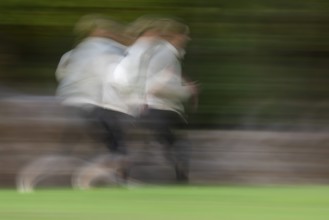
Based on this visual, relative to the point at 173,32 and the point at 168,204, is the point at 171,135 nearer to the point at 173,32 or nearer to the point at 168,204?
the point at 173,32

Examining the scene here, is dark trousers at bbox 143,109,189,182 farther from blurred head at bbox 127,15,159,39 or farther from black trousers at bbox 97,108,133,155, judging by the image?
blurred head at bbox 127,15,159,39

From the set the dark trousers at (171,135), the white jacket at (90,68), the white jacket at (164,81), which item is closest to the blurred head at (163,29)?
the white jacket at (164,81)

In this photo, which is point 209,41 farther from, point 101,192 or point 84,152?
point 101,192

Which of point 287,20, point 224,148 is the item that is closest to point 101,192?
point 224,148

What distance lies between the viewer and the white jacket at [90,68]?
11.1 metres

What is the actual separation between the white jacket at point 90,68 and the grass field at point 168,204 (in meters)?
0.97

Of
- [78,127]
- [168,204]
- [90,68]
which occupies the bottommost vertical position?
[168,204]

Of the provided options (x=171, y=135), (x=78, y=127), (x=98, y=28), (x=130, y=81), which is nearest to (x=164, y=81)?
(x=130, y=81)

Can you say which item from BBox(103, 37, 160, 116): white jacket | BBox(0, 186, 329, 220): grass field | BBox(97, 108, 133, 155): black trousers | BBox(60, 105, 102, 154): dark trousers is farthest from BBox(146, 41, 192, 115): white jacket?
BBox(0, 186, 329, 220): grass field

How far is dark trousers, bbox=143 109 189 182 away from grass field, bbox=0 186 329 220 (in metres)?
0.65

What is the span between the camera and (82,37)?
1191 centimetres

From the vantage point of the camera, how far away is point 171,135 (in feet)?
36.8

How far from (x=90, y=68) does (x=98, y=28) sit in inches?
17.8

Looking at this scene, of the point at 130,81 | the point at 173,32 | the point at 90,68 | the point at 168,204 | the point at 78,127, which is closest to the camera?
the point at 168,204
